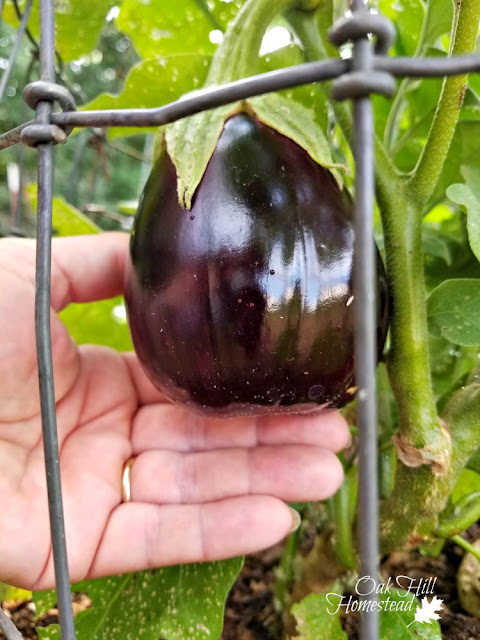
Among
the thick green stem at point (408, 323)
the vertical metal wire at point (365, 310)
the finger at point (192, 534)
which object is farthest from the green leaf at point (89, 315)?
the vertical metal wire at point (365, 310)

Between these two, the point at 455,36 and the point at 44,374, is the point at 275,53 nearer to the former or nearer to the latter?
the point at 455,36

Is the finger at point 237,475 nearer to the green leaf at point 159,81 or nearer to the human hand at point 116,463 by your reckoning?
the human hand at point 116,463

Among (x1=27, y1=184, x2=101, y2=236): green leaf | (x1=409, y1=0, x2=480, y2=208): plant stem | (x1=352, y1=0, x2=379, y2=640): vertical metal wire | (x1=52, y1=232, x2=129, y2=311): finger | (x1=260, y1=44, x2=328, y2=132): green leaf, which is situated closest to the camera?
(x1=352, y1=0, x2=379, y2=640): vertical metal wire

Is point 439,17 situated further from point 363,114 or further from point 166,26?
point 363,114

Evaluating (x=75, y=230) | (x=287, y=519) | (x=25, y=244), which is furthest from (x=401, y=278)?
(x=75, y=230)

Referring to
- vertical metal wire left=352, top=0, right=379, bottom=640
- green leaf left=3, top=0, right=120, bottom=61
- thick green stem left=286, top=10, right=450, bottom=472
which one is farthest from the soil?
green leaf left=3, top=0, right=120, bottom=61

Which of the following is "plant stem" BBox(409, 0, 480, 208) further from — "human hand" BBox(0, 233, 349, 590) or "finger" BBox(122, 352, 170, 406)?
"finger" BBox(122, 352, 170, 406)
